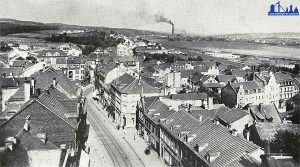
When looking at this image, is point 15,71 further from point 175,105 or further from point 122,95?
point 175,105

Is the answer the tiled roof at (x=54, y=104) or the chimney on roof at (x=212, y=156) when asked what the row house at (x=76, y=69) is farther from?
the chimney on roof at (x=212, y=156)

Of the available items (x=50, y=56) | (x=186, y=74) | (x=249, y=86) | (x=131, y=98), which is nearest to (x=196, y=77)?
(x=186, y=74)

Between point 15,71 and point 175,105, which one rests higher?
point 15,71

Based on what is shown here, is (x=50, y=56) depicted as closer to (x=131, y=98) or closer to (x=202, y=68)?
(x=202, y=68)

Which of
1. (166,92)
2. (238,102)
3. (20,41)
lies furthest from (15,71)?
(20,41)

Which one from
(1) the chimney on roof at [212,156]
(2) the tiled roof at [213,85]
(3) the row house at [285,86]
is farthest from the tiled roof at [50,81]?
(3) the row house at [285,86]

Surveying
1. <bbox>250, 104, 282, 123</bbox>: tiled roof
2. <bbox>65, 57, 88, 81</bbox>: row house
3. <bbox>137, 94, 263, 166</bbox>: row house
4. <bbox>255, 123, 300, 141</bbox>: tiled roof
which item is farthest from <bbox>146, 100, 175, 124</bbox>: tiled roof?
<bbox>65, 57, 88, 81</bbox>: row house

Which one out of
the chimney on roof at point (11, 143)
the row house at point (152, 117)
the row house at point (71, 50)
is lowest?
the row house at point (152, 117)
